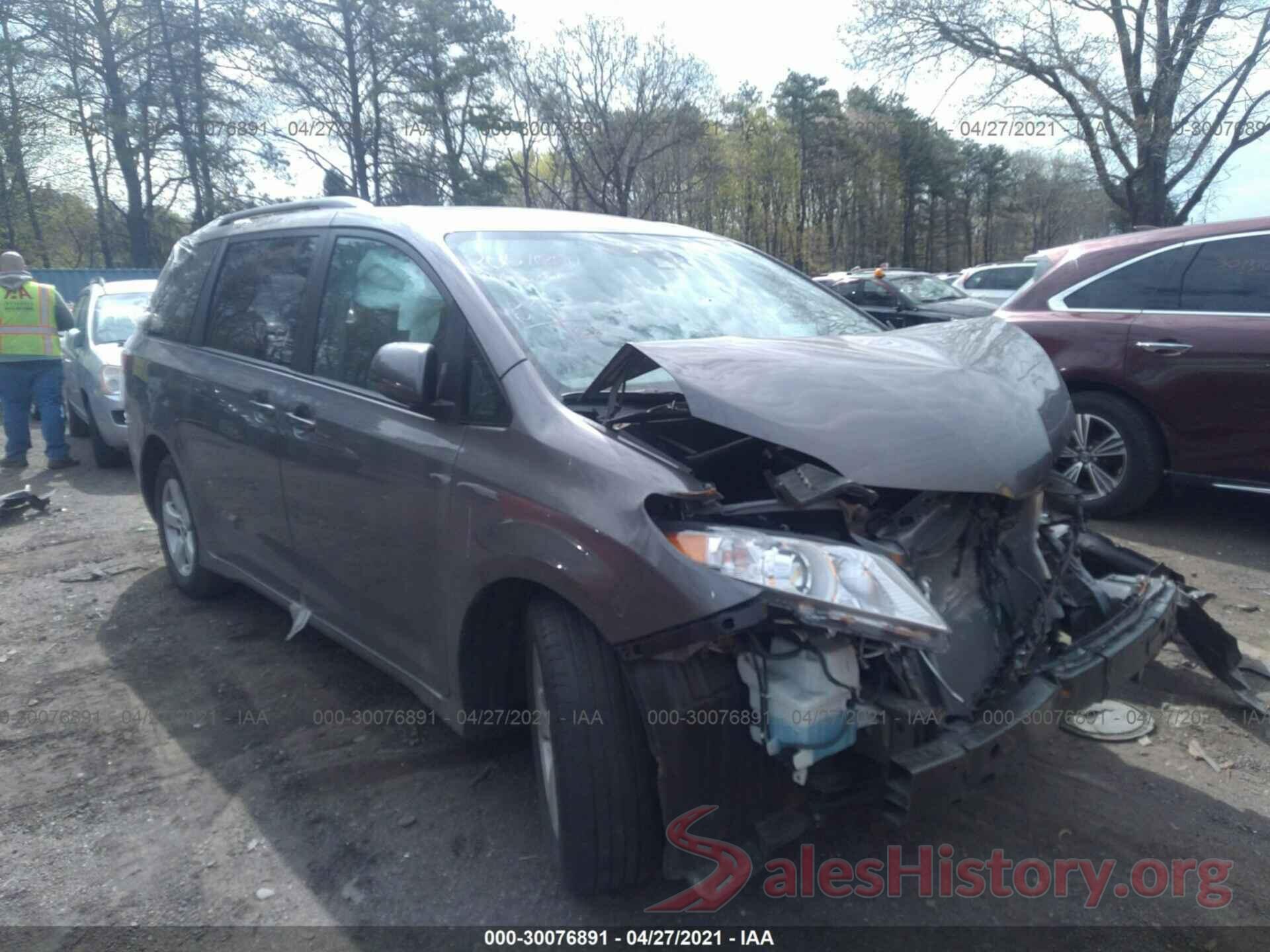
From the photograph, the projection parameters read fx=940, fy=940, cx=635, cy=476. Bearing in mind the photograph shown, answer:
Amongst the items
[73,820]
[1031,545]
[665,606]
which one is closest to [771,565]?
[665,606]

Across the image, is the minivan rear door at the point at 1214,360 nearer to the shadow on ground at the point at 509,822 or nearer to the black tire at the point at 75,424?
the shadow on ground at the point at 509,822

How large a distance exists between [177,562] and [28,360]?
196 inches

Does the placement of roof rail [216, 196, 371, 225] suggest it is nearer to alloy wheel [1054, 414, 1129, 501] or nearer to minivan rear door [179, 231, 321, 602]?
minivan rear door [179, 231, 321, 602]

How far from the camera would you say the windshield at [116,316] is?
9.07 m

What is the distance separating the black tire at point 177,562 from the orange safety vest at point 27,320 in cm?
464

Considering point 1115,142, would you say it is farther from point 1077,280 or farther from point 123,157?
point 123,157

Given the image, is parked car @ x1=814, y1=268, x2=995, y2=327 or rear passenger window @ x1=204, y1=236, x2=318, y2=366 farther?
parked car @ x1=814, y1=268, x2=995, y2=327

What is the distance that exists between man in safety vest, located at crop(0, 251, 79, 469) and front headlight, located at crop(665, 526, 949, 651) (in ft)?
28.1

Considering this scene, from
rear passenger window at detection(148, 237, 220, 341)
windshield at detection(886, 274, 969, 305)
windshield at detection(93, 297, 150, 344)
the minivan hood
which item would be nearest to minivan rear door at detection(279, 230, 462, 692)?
rear passenger window at detection(148, 237, 220, 341)

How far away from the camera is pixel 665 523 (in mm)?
2234

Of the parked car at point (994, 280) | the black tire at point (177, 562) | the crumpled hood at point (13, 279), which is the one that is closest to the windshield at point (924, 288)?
the parked car at point (994, 280)

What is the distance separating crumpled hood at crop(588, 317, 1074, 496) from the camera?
231 centimetres

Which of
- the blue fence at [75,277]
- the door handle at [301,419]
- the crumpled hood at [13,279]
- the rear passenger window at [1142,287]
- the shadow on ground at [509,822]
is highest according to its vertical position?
the blue fence at [75,277]

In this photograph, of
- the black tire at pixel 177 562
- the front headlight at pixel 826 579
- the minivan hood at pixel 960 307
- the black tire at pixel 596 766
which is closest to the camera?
the front headlight at pixel 826 579
